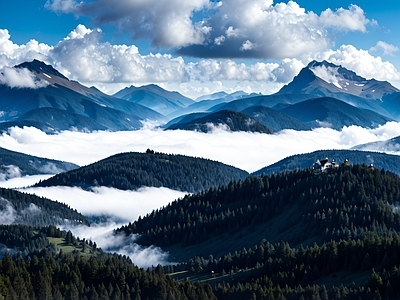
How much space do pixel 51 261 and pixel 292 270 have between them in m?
59.9

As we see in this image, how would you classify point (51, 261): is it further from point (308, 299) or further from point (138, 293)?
point (308, 299)

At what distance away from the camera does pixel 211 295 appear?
163 m

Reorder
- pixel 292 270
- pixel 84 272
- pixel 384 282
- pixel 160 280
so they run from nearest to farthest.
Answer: pixel 384 282, pixel 160 280, pixel 84 272, pixel 292 270

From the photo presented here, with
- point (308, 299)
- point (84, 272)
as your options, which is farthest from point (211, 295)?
point (84, 272)

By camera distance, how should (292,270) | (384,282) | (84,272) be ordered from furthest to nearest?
(292,270) < (84,272) < (384,282)

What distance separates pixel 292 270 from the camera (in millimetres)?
189875

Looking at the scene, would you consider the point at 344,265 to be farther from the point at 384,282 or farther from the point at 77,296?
the point at 77,296

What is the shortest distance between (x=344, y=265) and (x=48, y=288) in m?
71.8

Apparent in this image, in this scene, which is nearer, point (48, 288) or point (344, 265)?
point (48, 288)

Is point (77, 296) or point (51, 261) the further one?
point (51, 261)

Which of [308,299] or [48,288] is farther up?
[48,288]

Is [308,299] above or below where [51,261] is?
below

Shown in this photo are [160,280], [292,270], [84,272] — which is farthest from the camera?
[292,270]

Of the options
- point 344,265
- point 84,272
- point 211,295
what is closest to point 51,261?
point 84,272
